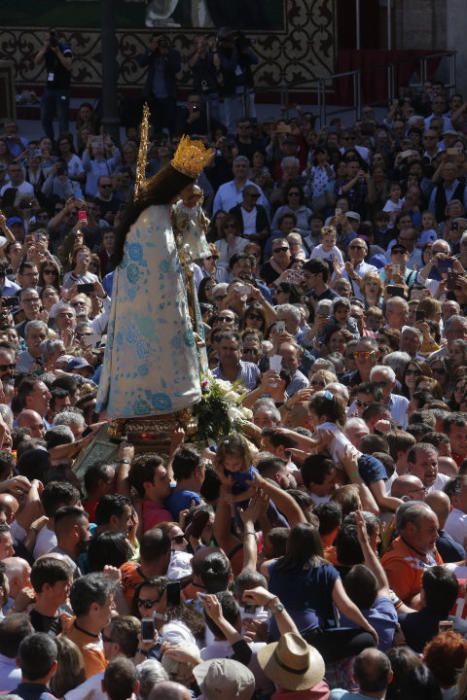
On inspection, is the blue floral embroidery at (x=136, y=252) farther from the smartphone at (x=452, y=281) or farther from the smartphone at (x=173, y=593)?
the smartphone at (x=452, y=281)

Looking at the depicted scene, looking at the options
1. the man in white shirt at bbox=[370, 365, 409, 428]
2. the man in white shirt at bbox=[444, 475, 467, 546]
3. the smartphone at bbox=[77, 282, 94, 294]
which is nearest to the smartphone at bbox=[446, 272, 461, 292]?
the smartphone at bbox=[77, 282, 94, 294]

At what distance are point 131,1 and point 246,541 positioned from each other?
1897 centimetres

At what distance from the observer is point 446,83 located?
26.0 m

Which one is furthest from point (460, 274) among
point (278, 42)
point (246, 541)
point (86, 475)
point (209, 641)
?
point (278, 42)

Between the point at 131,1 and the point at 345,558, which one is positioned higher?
the point at 131,1

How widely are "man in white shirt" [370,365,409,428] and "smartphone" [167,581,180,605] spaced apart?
14.7 feet

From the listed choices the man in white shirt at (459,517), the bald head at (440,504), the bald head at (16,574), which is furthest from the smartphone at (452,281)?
the bald head at (16,574)

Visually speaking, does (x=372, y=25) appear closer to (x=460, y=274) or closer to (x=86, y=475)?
(x=460, y=274)

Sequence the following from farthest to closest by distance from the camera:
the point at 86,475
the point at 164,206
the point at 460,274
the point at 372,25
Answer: the point at 372,25
the point at 460,274
the point at 164,206
the point at 86,475

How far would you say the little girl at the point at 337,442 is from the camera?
9.66m

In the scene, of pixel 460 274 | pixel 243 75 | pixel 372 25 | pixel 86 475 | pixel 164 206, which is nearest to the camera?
pixel 86 475

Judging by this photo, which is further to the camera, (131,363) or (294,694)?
(131,363)

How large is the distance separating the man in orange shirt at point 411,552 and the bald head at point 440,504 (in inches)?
23.6

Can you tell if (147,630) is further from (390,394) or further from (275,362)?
(275,362)
